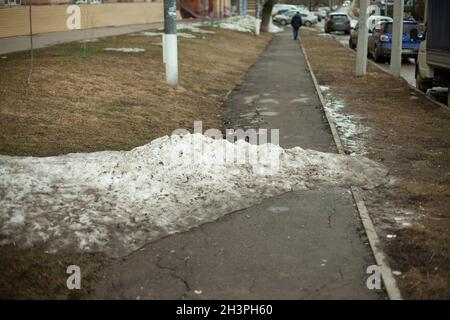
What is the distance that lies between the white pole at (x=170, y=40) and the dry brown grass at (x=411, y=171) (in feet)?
14.4

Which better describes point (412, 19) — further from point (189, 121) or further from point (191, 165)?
point (191, 165)

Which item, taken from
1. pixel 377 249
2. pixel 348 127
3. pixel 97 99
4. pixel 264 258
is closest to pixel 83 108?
pixel 97 99

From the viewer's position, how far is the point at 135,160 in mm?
7137

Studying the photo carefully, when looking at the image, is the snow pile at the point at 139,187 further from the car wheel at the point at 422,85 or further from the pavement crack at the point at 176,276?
the car wheel at the point at 422,85

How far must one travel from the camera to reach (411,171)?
7.79m

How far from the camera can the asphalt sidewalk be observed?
449 centimetres

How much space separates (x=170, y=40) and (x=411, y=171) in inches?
306

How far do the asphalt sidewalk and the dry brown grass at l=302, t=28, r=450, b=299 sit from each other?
14.1 inches

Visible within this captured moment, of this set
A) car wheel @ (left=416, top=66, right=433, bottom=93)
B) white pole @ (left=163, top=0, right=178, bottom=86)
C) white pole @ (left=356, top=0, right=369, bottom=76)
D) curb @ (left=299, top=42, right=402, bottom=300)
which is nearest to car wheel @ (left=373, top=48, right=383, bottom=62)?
white pole @ (left=356, top=0, right=369, bottom=76)

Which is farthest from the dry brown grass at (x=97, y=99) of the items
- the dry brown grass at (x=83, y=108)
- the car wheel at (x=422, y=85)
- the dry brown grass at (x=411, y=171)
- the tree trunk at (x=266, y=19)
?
the tree trunk at (x=266, y=19)

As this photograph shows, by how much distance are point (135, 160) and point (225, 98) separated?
765cm

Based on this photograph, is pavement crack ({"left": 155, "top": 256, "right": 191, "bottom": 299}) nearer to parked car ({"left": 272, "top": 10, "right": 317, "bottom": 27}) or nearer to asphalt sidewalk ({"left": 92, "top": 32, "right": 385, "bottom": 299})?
asphalt sidewalk ({"left": 92, "top": 32, "right": 385, "bottom": 299})
